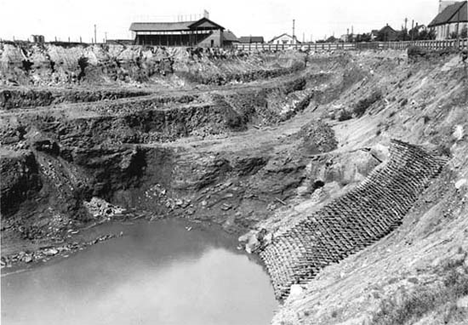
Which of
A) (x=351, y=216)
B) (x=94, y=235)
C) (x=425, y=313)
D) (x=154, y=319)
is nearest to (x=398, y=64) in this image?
(x=351, y=216)

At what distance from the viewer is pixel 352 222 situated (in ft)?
86.0

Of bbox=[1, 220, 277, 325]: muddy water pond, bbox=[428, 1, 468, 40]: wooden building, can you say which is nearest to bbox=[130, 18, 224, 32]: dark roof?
bbox=[428, 1, 468, 40]: wooden building

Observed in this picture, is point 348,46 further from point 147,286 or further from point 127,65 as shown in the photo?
point 147,286

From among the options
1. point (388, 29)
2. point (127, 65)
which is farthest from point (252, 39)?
point (127, 65)

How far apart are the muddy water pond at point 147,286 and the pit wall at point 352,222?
1801 millimetres

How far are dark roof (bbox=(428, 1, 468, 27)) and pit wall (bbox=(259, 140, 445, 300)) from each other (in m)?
44.7

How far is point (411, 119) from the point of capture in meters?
32.2

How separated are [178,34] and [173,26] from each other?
4.06 feet

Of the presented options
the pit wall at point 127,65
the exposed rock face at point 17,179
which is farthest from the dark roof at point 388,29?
the exposed rock face at point 17,179

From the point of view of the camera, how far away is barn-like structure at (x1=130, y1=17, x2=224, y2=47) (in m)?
68.2

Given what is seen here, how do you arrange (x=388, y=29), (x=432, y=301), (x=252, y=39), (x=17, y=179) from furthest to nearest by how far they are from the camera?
(x=252, y=39)
(x=388, y=29)
(x=17, y=179)
(x=432, y=301)

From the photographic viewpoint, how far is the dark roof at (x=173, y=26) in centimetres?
6738

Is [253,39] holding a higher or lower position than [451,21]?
lower

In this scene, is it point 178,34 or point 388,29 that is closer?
point 178,34
